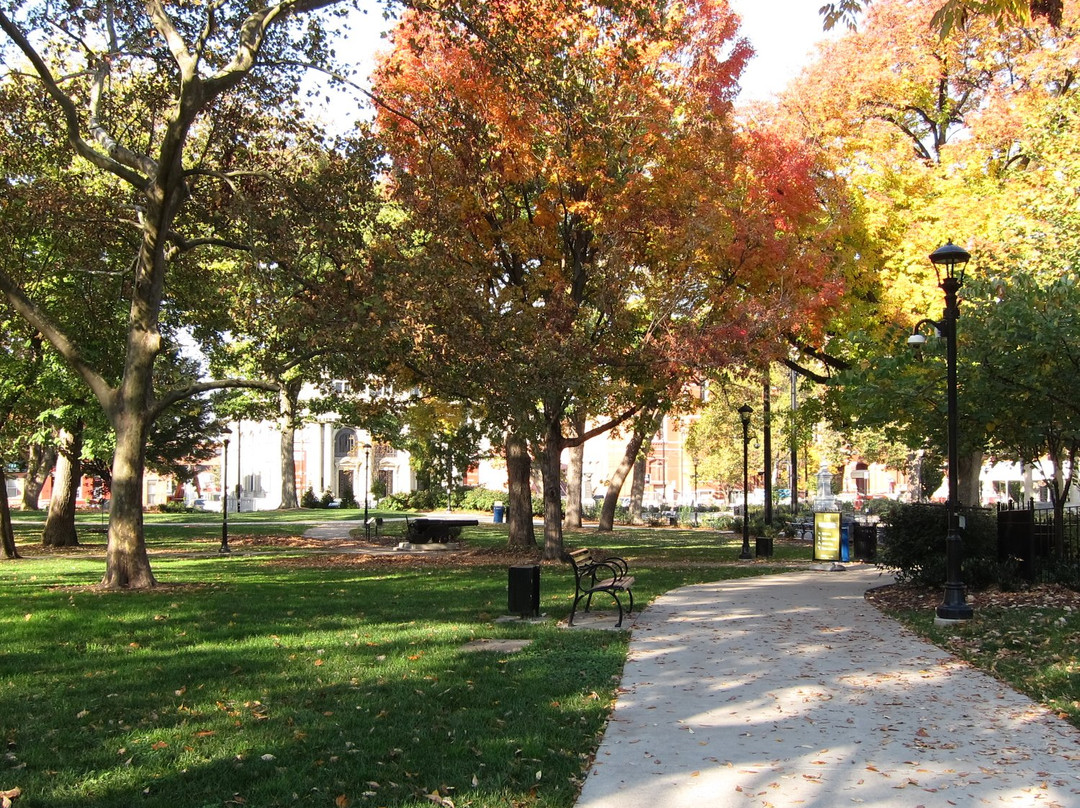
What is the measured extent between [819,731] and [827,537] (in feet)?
51.7

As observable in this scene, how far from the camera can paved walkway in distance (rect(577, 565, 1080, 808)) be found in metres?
4.95

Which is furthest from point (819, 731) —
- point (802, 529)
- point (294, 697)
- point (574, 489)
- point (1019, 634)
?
point (574, 489)

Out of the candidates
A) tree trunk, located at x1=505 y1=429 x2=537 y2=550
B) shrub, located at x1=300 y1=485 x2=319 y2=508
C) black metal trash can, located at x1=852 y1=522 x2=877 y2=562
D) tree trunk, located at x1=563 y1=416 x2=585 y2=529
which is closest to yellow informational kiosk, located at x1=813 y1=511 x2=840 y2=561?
black metal trash can, located at x1=852 y1=522 x2=877 y2=562

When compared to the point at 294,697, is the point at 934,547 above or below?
above

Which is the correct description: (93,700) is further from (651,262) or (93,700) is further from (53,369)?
(53,369)

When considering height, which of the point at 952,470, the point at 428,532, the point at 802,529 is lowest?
the point at 802,529

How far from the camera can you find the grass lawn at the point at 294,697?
197 inches

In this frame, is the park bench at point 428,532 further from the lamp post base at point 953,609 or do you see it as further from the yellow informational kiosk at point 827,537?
the lamp post base at point 953,609

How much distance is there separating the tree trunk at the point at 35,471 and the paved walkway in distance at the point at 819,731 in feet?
127

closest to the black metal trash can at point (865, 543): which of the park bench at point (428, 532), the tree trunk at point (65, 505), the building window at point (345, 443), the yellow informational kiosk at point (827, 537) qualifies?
the yellow informational kiosk at point (827, 537)

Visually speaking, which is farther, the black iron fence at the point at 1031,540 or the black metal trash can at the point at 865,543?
the black metal trash can at the point at 865,543

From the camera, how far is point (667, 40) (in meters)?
17.3

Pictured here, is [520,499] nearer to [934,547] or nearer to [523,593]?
[934,547]

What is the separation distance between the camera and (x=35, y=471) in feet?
165
